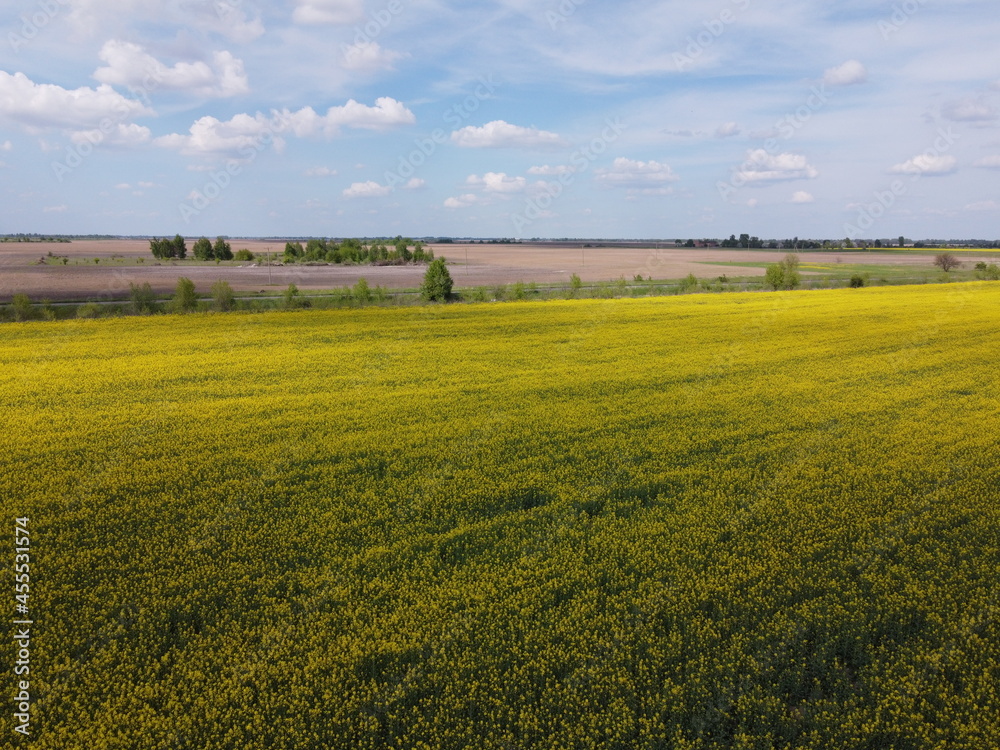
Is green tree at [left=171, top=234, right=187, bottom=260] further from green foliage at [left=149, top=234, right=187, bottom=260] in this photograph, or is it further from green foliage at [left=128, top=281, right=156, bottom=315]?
green foliage at [left=128, top=281, right=156, bottom=315]

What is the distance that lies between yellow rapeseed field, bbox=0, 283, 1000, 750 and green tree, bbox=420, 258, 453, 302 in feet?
123

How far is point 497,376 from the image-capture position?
2039 cm

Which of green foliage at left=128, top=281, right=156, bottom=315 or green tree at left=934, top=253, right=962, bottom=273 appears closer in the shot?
green foliage at left=128, top=281, right=156, bottom=315

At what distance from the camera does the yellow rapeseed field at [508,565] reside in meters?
5.54

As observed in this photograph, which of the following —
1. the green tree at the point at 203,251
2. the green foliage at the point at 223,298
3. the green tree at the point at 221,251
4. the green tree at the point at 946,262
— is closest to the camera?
the green foliage at the point at 223,298

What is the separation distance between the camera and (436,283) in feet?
180

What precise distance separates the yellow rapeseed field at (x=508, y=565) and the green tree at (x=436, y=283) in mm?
37561

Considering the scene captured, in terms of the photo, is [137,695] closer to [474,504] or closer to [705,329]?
[474,504]

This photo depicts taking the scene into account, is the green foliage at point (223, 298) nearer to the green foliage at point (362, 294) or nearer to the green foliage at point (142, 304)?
the green foliage at point (142, 304)

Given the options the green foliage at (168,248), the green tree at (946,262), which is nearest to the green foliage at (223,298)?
the green tree at (946,262)

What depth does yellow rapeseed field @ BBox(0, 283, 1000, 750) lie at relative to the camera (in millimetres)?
5543

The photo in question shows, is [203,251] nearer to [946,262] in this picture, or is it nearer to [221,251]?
[221,251]

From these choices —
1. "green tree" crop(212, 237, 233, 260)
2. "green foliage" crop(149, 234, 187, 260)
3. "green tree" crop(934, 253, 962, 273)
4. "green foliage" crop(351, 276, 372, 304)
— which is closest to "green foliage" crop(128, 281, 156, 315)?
"green foliage" crop(351, 276, 372, 304)

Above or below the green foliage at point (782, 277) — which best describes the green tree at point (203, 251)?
above
